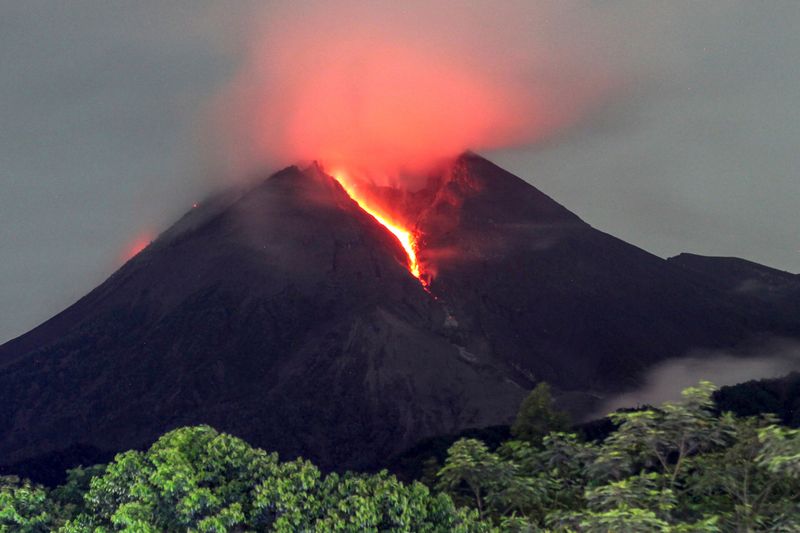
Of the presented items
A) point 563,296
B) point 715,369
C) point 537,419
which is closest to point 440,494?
point 537,419

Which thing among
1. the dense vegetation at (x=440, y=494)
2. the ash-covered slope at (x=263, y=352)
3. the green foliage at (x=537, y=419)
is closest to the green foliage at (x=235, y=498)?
the dense vegetation at (x=440, y=494)

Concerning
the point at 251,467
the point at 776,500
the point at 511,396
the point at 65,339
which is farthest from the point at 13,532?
the point at 65,339

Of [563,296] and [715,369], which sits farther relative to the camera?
[563,296]

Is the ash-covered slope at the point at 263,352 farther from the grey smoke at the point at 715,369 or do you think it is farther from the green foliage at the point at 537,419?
the green foliage at the point at 537,419

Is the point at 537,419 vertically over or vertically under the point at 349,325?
under

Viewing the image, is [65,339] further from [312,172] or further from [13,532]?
[13,532]

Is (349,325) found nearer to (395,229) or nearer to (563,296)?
(563,296)
